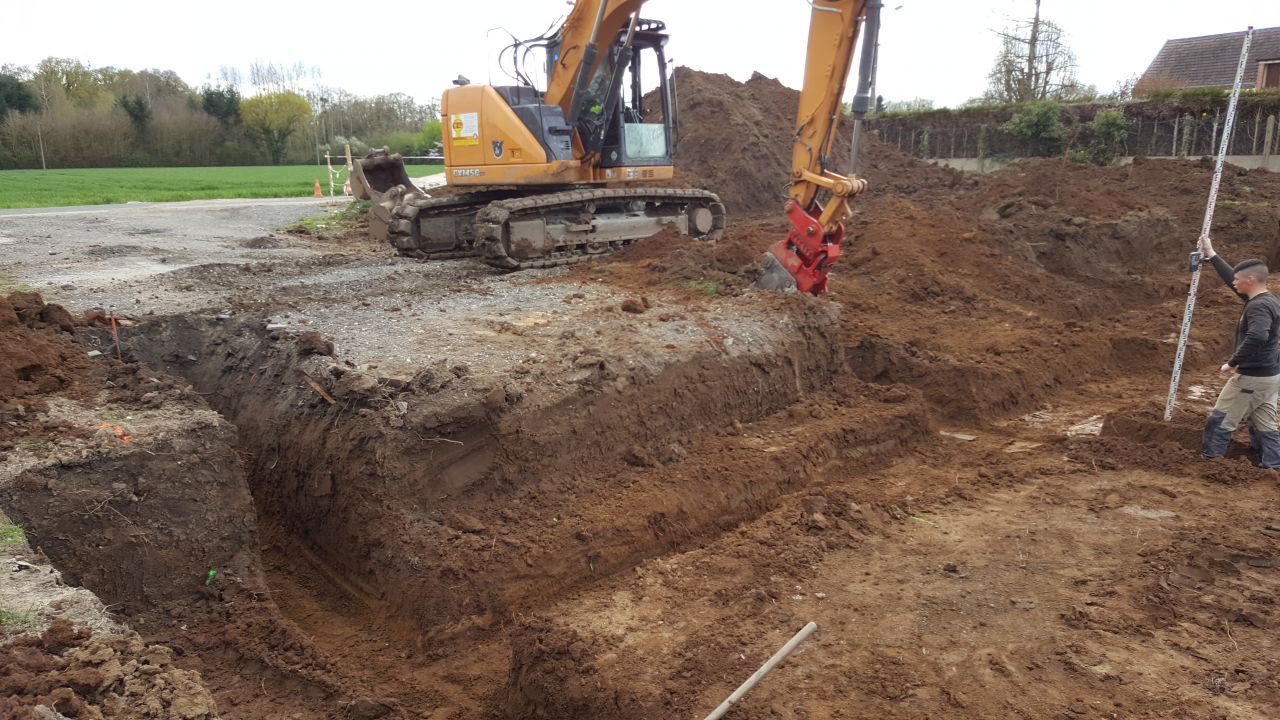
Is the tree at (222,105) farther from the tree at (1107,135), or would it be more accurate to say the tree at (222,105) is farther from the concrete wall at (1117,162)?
the tree at (1107,135)

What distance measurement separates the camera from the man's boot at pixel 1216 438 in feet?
21.3

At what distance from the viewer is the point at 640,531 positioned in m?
5.62

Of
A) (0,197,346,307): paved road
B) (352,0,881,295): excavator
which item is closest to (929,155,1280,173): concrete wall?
(352,0,881,295): excavator

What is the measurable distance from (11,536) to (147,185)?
35.9 metres

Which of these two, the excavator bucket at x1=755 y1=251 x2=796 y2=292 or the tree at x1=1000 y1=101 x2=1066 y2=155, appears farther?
the tree at x1=1000 y1=101 x2=1066 y2=155

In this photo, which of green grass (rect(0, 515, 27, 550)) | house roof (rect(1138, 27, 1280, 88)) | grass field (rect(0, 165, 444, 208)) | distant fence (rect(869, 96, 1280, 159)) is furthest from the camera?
house roof (rect(1138, 27, 1280, 88))

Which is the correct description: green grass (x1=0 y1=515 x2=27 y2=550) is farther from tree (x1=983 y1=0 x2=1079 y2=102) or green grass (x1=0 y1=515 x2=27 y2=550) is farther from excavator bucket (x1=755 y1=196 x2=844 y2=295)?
tree (x1=983 y1=0 x2=1079 y2=102)

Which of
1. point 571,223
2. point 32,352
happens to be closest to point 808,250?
point 571,223

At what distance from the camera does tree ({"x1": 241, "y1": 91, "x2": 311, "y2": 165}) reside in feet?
180

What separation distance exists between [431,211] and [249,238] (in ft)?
21.7

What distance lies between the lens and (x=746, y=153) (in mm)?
21172

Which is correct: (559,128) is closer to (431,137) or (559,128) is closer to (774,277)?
(774,277)

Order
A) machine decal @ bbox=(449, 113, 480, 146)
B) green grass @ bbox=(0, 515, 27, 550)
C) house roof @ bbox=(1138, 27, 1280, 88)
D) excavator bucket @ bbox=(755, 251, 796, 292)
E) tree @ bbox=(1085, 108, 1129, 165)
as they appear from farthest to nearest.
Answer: house roof @ bbox=(1138, 27, 1280, 88)
tree @ bbox=(1085, 108, 1129, 165)
machine decal @ bbox=(449, 113, 480, 146)
excavator bucket @ bbox=(755, 251, 796, 292)
green grass @ bbox=(0, 515, 27, 550)

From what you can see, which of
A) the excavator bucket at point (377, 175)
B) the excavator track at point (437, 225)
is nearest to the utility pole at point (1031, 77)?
the excavator bucket at point (377, 175)
